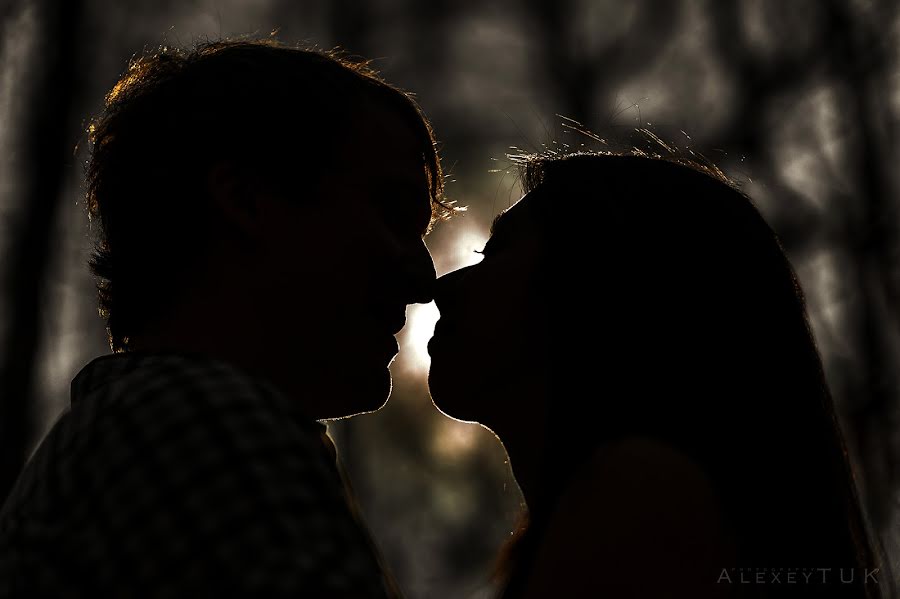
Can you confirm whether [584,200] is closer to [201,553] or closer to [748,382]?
[748,382]

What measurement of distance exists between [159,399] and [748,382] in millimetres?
1448

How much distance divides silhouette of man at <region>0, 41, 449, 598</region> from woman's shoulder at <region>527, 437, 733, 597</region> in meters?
0.52

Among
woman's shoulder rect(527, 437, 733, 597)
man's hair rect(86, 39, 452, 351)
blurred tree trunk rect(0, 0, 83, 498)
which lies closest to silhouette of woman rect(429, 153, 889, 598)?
woman's shoulder rect(527, 437, 733, 597)

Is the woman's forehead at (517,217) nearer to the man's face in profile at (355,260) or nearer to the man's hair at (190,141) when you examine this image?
the man's face in profile at (355,260)

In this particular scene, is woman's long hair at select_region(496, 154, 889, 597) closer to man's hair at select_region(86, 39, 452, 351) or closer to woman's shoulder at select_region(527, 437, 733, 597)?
woman's shoulder at select_region(527, 437, 733, 597)

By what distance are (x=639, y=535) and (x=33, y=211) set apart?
6348 mm

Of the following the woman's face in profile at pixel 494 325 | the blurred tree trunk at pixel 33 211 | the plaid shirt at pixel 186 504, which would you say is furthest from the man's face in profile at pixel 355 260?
the blurred tree trunk at pixel 33 211

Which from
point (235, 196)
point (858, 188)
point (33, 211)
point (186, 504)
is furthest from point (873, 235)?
point (186, 504)

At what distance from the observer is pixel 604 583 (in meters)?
1.88

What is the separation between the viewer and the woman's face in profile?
2.54 m

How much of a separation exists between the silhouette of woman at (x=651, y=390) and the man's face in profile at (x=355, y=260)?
195 millimetres

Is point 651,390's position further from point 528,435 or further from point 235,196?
point 235,196

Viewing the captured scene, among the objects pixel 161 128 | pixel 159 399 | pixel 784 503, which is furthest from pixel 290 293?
pixel 784 503

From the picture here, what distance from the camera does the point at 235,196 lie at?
234cm
